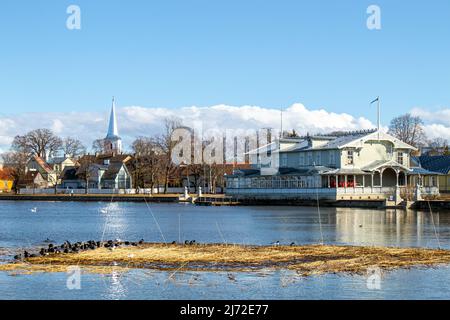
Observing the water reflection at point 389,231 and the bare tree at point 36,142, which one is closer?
the water reflection at point 389,231

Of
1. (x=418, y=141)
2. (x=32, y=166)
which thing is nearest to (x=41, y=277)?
(x=418, y=141)

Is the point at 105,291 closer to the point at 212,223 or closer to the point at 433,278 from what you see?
the point at 433,278

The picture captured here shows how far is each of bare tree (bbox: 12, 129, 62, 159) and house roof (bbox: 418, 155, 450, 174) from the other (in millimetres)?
70930

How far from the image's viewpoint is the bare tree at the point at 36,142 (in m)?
133

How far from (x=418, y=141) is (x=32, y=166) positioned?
253 feet

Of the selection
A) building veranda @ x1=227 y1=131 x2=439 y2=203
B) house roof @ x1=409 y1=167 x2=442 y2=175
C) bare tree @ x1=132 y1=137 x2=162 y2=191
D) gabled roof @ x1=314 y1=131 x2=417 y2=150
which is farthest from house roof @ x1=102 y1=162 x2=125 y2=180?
house roof @ x1=409 y1=167 x2=442 y2=175

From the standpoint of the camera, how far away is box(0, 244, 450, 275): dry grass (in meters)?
24.5

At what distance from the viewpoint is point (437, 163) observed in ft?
310

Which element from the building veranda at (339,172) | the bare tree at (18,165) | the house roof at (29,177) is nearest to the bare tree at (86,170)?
the bare tree at (18,165)

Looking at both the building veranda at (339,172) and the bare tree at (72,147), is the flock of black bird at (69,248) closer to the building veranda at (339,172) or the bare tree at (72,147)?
the building veranda at (339,172)

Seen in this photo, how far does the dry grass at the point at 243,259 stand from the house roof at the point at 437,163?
6536cm

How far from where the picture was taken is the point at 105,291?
66.3 ft

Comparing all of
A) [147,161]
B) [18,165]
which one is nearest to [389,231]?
[147,161]

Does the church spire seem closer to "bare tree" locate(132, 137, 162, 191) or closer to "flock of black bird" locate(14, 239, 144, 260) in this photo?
"bare tree" locate(132, 137, 162, 191)
